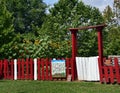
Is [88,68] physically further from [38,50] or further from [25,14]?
[25,14]

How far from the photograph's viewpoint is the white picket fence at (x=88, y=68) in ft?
67.2

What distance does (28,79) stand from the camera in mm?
23562

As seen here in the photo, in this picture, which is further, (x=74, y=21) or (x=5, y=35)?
(x=74, y=21)

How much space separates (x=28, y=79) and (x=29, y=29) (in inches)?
2150

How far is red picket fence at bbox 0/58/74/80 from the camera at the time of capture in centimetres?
2230

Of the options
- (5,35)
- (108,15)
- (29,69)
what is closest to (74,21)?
(108,15)

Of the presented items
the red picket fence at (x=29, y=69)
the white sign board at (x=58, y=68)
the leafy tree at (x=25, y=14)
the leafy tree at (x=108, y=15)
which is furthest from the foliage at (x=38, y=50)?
the leafy tree at (x=25, y=14)

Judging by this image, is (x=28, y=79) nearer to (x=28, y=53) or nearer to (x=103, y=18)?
(x=28, y=53)

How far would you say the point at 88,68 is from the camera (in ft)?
69.1

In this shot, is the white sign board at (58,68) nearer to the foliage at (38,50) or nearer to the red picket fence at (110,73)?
the red picket fence at (110,73)

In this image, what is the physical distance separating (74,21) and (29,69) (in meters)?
20.7

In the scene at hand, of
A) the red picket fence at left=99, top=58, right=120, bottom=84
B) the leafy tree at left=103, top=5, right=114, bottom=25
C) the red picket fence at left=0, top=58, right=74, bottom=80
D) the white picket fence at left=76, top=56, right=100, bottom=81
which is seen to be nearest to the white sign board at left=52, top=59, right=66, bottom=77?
the red picket fence at left=0, top=58, right=74, bottom=80

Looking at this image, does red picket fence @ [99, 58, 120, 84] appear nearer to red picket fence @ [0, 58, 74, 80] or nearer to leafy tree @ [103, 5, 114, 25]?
red picket fence @ [0, 58, 74, 80]

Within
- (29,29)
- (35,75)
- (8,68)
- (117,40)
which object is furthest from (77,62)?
(29,29)
